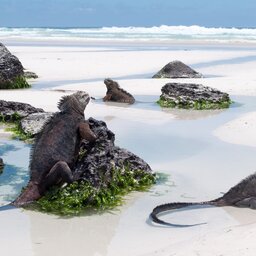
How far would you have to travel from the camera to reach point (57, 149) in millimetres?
6297

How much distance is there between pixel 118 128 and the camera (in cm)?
1038

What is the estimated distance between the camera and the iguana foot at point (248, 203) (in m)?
5.94

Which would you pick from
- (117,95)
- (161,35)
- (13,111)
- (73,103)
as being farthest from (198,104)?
(161,35)

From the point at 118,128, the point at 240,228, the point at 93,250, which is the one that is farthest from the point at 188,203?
the point at 118,128

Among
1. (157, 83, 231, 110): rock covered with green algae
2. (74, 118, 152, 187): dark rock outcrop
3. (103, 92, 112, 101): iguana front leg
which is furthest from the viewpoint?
(103, 92, 112, 101): iguana front leg

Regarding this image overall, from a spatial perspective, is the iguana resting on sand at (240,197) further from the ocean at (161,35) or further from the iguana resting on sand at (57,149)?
the ocean at (161,35)

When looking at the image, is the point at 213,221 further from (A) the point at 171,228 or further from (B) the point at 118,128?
(B) the point at 118,128

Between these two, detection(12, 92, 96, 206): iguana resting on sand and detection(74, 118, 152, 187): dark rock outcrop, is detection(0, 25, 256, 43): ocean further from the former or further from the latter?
detection(12, 92, 96, 206): iguana resting on sand

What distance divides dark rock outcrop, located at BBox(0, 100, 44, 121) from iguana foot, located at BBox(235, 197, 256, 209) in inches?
225

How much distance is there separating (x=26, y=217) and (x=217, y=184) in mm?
2338

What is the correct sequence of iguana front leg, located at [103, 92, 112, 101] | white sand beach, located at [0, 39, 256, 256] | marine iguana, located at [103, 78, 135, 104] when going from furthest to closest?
iguana front leg, located at [103, 92, 112, 101]
marine iguana, located at [103, 78, 135, 104]
white sand beach, located at [0, 39, 256, 256]

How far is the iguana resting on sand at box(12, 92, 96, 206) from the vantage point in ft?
19.8

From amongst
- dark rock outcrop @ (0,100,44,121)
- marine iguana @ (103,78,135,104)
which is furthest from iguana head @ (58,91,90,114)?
marine iguana @ (103,78,135,104)

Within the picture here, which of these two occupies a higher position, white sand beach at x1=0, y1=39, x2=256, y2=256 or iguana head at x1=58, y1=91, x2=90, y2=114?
iguana head at x1=58, y1=91, x2=90, y2=114
